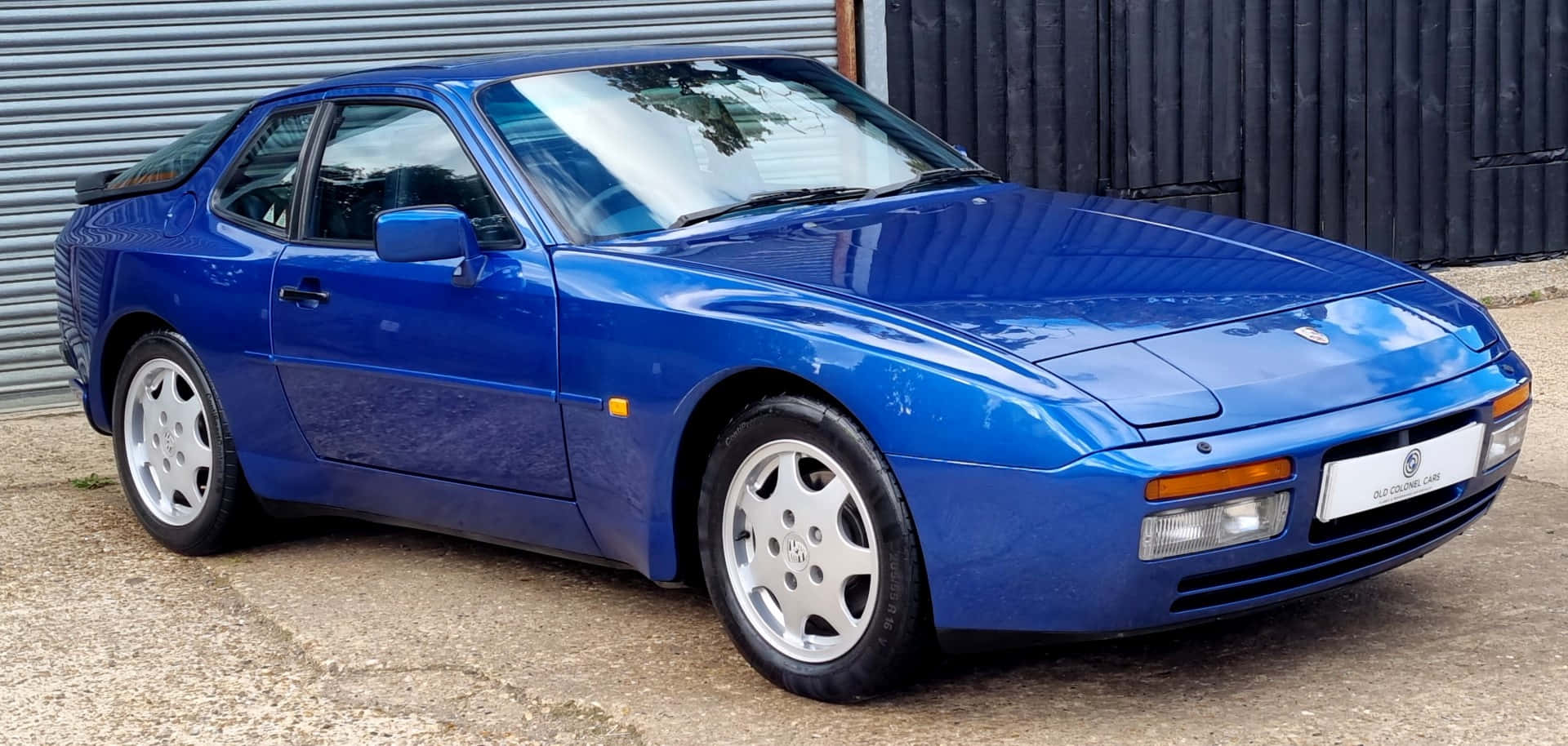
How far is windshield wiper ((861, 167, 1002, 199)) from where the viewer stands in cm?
446

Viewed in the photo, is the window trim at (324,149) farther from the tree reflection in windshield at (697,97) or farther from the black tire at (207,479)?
the black tire at (207,479)

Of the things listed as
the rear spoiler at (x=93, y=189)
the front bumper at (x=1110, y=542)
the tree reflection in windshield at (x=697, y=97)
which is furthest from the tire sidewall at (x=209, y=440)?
the front bumper at (x=1110, y=542)

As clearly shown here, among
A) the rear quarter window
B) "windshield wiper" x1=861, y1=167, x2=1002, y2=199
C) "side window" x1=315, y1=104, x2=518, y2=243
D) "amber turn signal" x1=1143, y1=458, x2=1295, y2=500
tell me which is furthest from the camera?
the rear quarter window

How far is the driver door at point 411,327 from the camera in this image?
158 inches

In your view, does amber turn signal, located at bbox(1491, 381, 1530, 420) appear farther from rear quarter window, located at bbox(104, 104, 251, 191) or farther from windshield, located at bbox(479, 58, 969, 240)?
rear quarter window, located at bbox(104, 104, 251, 191)

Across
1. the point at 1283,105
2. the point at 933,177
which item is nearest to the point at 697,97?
the point at 933,177

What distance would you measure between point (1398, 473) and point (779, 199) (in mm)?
1639

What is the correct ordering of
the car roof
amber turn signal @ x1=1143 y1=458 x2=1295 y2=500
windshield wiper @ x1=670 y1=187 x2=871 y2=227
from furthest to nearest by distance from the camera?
the car roof
windshield wiper @ x1=670 y1=187 x2=871 y2=227
amber turn signal @ x1=1143 y1=458 x2=1295 y2=500

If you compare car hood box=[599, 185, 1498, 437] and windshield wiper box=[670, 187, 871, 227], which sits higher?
windshield wiper box=[670, 187, 871, 227]

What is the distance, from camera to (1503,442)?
363cm

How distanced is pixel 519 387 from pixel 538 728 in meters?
0.83

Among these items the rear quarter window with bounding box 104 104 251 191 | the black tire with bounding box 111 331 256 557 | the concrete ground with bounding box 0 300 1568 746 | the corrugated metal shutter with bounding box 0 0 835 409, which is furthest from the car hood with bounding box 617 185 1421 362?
the corrugated metal shutter with bounding box 0 0 835 409

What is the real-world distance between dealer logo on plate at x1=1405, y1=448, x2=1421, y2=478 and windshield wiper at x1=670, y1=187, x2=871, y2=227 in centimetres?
158

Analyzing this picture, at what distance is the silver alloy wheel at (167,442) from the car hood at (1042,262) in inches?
68.1
